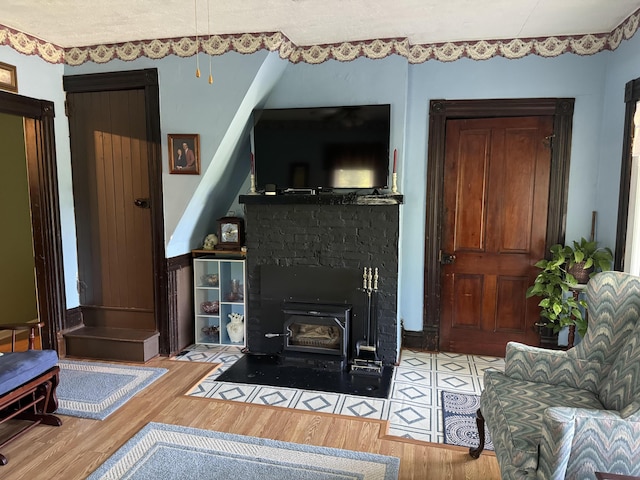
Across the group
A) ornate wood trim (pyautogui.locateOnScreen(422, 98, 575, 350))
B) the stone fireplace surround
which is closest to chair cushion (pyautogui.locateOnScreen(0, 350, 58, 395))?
the stone fireplace surround

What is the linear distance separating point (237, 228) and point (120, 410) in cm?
169

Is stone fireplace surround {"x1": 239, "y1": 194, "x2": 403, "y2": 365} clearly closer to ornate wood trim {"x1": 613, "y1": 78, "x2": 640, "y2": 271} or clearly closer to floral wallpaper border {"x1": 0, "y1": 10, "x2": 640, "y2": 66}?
floral wallpaper border {"x1": 0, "y1": 10, "x2": 640, "y2": 66}

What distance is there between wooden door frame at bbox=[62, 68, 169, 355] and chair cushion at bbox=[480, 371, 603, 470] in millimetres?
2620

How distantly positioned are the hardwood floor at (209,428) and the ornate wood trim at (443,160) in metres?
1.44

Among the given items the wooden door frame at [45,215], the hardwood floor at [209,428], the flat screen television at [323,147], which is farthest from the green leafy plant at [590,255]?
the wooden door frame at [45,215]

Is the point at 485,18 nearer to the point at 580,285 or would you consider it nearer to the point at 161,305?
the point at 580,285

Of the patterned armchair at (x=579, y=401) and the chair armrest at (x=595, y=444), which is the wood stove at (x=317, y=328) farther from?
the chair armrest at (x=595, y=444)

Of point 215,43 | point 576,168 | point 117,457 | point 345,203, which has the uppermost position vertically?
point 215,43

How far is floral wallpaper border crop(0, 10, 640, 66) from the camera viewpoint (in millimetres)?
3199

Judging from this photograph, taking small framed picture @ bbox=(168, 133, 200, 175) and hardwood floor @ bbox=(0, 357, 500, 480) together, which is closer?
hardwood floor @ bbox=(0, 357, 500, 480)

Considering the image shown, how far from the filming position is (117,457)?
88.1 inches

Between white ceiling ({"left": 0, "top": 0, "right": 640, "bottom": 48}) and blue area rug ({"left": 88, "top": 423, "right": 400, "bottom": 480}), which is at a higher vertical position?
white ceiling ({"left": 0, "top": 0, "right": 640, "bottom": 48})

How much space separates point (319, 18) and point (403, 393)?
2.65 m

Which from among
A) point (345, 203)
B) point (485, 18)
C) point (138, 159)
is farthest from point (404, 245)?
point (138, 159)
